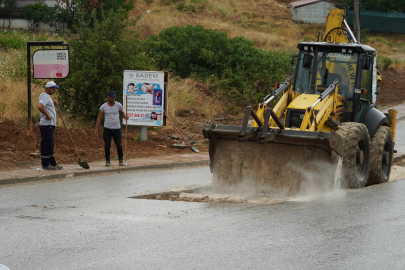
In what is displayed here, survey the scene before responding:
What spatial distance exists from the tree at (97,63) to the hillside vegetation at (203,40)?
3.08ft

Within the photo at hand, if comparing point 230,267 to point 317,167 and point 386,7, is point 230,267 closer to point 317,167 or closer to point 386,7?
point 317,167

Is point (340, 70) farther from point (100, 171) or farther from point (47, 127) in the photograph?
point (47, 127)

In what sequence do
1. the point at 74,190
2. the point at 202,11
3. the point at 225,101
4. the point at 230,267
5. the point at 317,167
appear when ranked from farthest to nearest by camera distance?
the point at 202,11, the point at 225,101, the point at 74,190, the point at 317,167, the point at 230,267

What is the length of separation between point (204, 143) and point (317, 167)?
34.3ft

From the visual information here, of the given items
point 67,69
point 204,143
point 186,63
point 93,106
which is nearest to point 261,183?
point 67,69

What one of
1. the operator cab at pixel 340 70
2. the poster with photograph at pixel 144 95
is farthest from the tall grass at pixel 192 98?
the operator cab at pixel 340 70

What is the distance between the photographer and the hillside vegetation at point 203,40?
80.7 ft

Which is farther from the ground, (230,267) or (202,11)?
(202,11)

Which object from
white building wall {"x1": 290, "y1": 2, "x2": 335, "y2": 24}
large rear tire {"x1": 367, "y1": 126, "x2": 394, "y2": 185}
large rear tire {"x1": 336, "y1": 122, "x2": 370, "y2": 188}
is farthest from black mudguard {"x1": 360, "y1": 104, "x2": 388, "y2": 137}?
white building wall {"x1": 290, "y1": 2, "x2": 335, "y2": 24}

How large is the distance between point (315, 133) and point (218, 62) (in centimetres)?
2015

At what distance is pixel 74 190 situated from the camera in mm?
11820

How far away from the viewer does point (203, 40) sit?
3044 centimetres

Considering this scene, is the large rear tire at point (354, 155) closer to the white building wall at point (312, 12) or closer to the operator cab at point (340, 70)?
the operator cab at point (340, 70)

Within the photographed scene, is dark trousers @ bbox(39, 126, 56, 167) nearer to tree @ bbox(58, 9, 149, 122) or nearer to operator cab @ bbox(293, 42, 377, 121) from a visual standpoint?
operator cab @ bbox(293, 42, 377, 121)
